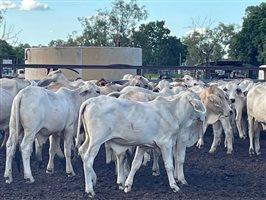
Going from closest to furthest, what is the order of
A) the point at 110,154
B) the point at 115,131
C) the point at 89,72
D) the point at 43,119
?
the point at 115,131 → the point at 43,119 → the point at 110,154 → the point at 89,72

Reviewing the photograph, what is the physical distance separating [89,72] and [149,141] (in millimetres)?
22725

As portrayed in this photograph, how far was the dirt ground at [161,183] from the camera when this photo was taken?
9070mm

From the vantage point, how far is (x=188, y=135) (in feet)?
33.8

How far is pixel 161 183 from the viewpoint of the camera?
32.6 feet

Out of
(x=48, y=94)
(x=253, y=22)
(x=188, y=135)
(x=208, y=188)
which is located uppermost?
(x=253, y=22)

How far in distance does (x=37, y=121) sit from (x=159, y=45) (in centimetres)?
5671

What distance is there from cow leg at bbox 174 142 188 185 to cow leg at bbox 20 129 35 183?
7.73ft

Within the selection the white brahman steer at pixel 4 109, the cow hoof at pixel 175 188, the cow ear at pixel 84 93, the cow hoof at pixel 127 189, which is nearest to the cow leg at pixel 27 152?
the cow hoof at pixel 127 189

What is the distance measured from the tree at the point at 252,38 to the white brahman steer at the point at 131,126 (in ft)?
145

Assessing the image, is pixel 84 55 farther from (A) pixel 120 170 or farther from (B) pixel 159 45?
(B) pixel 159 45

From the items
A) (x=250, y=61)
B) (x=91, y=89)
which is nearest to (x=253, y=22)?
(x=250, y=61)

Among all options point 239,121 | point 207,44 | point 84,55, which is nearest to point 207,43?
point 207,44

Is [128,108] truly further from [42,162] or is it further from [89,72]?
[89,72]

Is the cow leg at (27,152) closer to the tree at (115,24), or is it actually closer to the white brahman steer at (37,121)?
the white brahman steer at (37,121)
